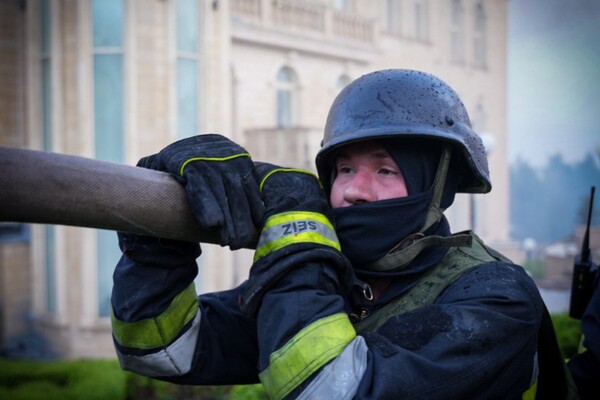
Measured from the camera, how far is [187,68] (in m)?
8.97

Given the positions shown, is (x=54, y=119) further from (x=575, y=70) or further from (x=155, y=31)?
(x=575, y=70)

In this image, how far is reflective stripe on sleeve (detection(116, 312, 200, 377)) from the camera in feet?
5.99

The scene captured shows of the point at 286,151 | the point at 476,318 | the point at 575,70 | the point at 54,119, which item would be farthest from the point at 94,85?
the point at 575,70

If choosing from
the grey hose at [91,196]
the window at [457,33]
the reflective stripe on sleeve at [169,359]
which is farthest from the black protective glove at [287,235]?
the window at [457,33]

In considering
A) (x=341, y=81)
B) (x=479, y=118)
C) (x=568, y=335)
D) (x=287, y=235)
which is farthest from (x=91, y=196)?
(x=479, y=118)

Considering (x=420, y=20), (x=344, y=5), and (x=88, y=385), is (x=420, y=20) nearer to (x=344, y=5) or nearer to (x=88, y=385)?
(x=344, y=5)

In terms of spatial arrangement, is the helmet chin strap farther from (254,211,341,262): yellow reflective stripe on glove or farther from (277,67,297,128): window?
(277,67,297,128): window

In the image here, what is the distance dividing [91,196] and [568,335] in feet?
14.6

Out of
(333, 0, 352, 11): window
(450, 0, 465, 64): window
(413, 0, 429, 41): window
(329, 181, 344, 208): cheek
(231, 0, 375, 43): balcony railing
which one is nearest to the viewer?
(329, 181, 344, 208): cheek

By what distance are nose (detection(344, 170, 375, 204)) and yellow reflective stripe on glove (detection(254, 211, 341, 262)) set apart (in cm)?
21

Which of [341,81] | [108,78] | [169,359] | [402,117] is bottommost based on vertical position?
[169,359]

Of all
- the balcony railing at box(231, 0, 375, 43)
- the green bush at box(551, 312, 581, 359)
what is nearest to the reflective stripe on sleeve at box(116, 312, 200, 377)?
the green bush at box(551, 312, 581, 359)

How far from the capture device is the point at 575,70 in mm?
15977

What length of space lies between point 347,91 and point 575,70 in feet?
50.5
